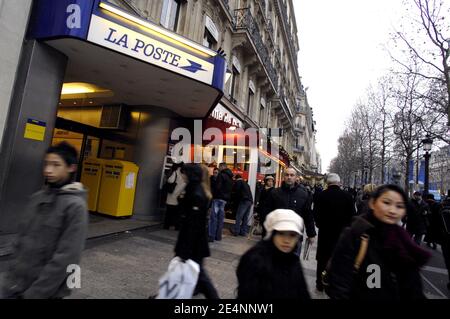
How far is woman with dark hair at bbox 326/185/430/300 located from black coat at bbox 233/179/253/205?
5940mm

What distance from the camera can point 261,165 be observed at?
35.9 ft

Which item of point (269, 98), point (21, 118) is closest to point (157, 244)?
point (21, 118)

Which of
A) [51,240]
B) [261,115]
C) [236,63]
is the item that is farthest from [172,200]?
[261,115]

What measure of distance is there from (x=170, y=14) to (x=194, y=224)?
9000 mm

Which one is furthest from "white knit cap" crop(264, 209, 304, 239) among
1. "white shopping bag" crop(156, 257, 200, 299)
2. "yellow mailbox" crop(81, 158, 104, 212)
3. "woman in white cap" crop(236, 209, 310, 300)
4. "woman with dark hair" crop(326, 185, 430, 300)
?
"yellow mailbox" crop(81, 158, 104, 212)

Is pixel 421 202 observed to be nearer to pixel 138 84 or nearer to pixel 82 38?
pixel 138 84

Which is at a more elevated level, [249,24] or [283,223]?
[249,24]

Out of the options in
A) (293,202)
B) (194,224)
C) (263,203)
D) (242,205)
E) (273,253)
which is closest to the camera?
(273,253)

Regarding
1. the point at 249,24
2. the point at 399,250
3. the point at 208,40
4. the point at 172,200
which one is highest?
the point at 249,24

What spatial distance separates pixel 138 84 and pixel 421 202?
9.59 meters

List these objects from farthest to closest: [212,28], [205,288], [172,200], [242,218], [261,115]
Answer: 1. [261,115]
2. [212,28]
3. [242,218]
4. [172,200]
5. [205,288]

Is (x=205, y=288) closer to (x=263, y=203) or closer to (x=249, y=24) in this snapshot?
(x=263, y=203)

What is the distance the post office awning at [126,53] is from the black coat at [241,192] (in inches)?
97.9

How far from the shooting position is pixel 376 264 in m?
1.93
